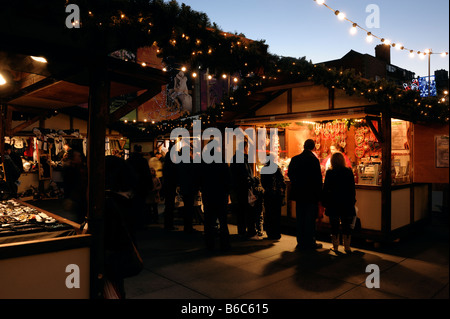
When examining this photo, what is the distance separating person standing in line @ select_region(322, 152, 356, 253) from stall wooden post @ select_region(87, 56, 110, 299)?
4431 millimetres

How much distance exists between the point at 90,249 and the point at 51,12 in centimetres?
247

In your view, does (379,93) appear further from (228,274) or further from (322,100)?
(228,274)

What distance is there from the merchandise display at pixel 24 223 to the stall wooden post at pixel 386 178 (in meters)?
6.02

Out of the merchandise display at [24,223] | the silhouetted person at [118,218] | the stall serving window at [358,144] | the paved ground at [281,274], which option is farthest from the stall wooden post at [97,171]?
the stall serving window at [358,144]

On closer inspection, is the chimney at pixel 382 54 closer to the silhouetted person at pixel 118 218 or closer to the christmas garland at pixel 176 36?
the christmas garland at pixel 176 36

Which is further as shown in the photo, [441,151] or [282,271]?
[441,151]

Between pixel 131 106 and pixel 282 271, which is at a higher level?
pixel 131 106

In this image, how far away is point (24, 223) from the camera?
12.6 ft

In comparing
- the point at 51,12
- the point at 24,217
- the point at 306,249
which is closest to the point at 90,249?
the point at 24,217

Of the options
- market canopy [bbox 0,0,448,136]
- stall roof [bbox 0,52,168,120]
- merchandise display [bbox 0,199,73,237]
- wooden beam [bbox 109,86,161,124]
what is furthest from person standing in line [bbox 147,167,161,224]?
wooden beam [bbox 109,86,161,124]

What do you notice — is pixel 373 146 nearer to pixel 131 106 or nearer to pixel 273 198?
pixel 273 198

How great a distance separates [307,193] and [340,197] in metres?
0.63

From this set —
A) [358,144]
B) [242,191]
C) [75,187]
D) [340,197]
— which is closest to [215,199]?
[242,191]

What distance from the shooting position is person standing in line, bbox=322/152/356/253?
637 cm
